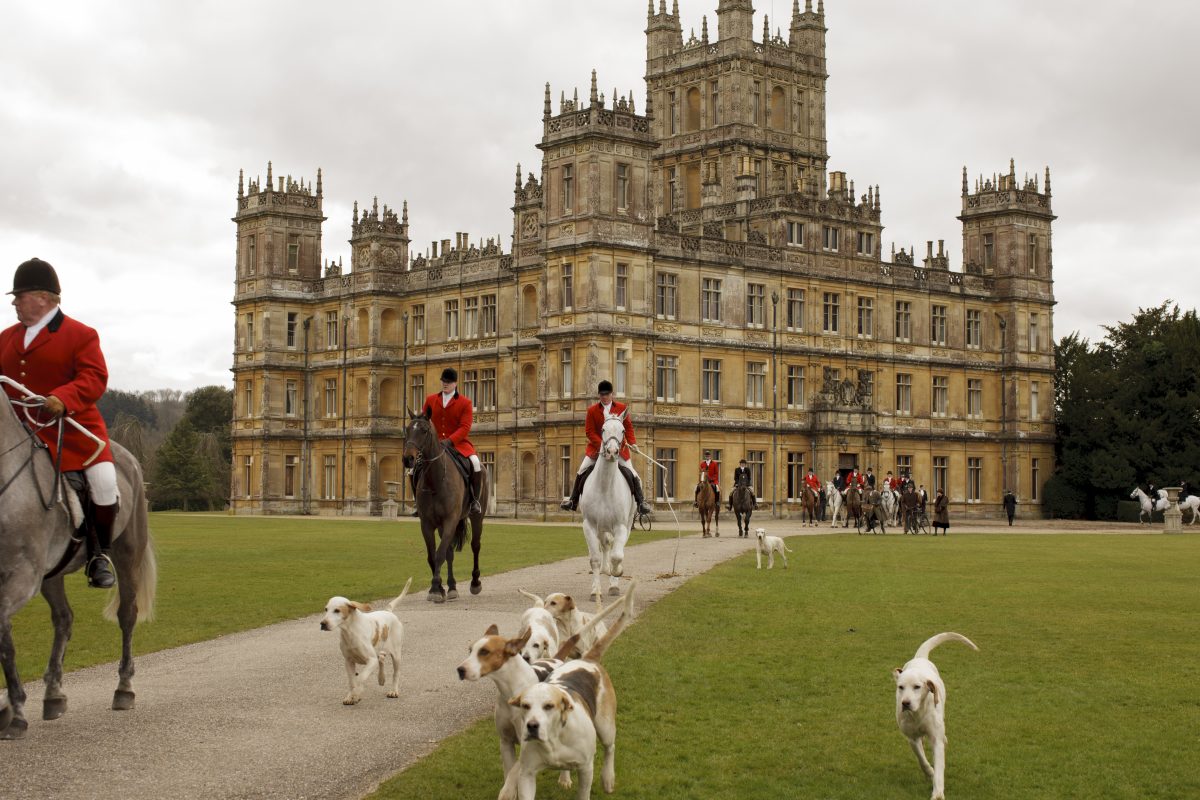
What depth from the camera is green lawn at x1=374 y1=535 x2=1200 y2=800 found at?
1040 centimetres

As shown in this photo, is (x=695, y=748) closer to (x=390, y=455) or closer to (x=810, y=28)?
(x=390, y=455)

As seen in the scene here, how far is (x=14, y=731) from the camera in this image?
35.1 ft

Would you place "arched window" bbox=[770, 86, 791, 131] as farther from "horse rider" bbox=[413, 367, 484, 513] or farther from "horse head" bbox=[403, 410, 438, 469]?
"horse head" bbox=[403, 410, 438, 469]

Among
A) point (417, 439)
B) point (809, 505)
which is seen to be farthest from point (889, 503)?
point (417, 439)

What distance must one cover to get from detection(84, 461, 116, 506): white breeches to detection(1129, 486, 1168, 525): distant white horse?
59.9 m

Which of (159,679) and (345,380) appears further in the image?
(345,380)

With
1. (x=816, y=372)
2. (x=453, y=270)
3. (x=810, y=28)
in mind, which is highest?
(x=810, y=28)

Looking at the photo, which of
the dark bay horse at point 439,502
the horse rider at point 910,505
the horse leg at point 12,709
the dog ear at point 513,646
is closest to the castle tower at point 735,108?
the horse rider at point 910,505

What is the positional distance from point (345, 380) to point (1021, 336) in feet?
120

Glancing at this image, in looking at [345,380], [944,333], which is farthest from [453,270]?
[944,333]

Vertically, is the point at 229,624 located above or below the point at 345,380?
below

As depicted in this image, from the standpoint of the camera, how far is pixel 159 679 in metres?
13.9

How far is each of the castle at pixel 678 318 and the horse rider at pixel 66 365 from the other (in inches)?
1965

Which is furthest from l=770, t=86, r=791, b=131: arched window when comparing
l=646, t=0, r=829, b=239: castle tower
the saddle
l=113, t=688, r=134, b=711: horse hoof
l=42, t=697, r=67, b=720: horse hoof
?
l=42, t=697, r=67, b=720: horse hoof
